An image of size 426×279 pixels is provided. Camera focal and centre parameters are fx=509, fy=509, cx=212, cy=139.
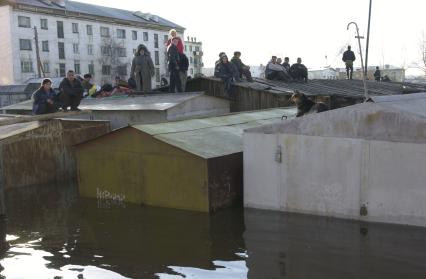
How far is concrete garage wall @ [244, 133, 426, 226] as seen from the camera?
765 centimetres

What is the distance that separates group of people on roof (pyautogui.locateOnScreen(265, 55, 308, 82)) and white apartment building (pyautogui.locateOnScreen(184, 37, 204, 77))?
240 feet

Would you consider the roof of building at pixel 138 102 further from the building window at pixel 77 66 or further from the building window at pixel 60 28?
the building window at pixel 77 66

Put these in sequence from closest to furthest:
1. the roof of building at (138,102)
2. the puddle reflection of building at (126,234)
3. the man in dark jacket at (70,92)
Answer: the puddle reflection of building at (126,234) → the man in dark jacket at (70,92) → the roof of building at (138,102)

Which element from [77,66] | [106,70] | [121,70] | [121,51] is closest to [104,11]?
[121,51]

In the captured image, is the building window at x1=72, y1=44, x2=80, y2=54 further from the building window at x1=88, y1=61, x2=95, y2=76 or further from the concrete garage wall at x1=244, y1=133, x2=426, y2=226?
the concrete garage wall at x1=244, y1=133, x2=426, y2=226

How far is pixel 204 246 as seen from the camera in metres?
7.41

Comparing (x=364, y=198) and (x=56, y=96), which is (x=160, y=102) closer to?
(x=56, y=96)

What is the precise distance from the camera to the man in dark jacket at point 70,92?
42.2 ft

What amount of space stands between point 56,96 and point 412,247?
30.5 ft

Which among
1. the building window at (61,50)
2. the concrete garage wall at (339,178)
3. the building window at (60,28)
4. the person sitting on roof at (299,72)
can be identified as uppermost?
the building window at (60,28)

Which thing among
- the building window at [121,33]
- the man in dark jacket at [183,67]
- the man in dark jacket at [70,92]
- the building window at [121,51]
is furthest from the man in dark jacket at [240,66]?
the building window at [121,33]

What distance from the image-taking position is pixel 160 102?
1470cm

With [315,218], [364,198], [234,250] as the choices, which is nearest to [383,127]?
[364,198]

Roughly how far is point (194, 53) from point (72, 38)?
114ft
